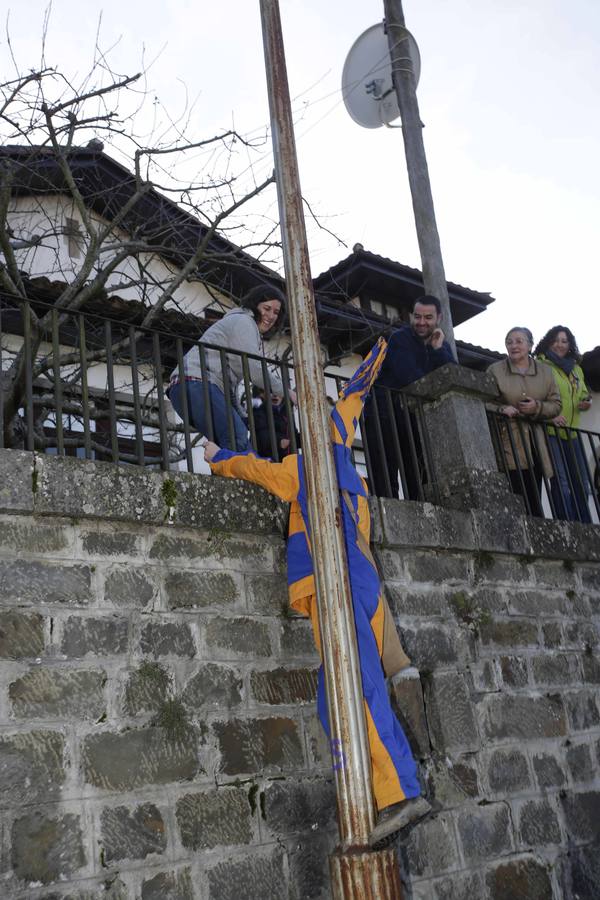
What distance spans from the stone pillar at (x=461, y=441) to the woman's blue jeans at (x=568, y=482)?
0.67m

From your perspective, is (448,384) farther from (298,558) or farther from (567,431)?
(298,558)

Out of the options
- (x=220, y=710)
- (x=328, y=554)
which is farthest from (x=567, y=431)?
(x=328, y=554)

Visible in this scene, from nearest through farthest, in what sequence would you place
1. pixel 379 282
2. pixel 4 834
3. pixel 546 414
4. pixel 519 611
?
pixel 4 834, pixel 519 611, pixel 546 414, pixel 379 282

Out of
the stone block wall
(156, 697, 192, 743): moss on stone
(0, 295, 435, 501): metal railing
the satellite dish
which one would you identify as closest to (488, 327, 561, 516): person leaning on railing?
(0, 295, 435, 501): metal railing

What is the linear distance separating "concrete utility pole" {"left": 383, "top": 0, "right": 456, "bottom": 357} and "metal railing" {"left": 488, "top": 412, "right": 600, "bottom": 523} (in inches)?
29.6

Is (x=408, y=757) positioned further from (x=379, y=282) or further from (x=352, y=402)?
(x=379, y=282)

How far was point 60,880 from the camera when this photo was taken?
10.4 feet

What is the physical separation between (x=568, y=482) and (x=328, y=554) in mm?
3654

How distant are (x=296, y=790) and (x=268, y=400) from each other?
1.98 meters

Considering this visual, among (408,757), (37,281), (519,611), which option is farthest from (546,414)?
(37,281)

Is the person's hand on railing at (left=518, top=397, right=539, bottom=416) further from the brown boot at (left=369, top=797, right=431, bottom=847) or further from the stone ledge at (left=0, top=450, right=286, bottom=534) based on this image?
the brown boot at (left=369, top=797, right=431, bottom=847)

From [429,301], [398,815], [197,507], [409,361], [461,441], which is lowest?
[398,815]

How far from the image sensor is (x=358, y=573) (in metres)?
3.91

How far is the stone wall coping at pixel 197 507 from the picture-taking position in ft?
11.8
